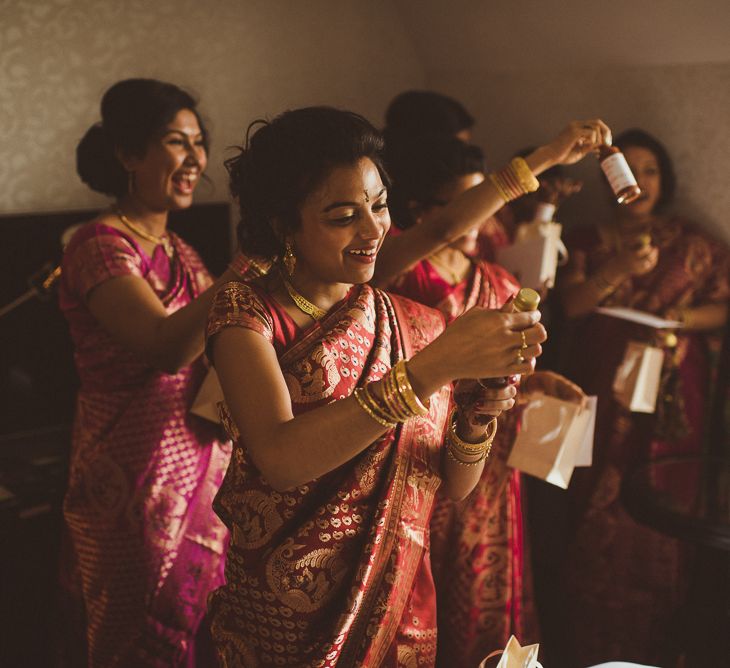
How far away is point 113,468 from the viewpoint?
66.9 inches

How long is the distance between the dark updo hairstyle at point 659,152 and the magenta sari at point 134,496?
5.20 feet

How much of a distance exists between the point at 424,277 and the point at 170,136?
25.9 inches

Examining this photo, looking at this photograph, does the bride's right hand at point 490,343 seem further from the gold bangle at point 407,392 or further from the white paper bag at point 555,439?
the white paper bag at point 555,439

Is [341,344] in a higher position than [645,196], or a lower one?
lower

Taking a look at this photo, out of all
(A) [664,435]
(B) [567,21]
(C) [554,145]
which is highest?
(B) [567,21]

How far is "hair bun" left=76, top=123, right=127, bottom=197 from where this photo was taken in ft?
5.88

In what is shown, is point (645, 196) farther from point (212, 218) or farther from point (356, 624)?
point (356, 624)

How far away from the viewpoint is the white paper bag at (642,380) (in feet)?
6.96

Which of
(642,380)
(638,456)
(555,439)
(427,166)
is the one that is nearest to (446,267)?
(427,166)

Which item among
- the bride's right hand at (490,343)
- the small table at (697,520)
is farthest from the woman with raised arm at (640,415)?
the bride's right hand at (490,343)

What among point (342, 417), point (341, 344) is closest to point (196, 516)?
point (341, 344)

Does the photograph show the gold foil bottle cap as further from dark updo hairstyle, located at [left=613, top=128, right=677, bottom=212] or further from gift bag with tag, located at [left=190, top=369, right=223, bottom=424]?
dark updo hairstyle, located at [left=613, top=128, right=677, bottom=212]

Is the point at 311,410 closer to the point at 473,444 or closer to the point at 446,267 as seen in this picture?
the point at 473,444

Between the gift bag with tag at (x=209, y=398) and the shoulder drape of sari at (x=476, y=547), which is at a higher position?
the gift bag with tag at (x=209, y=398)
